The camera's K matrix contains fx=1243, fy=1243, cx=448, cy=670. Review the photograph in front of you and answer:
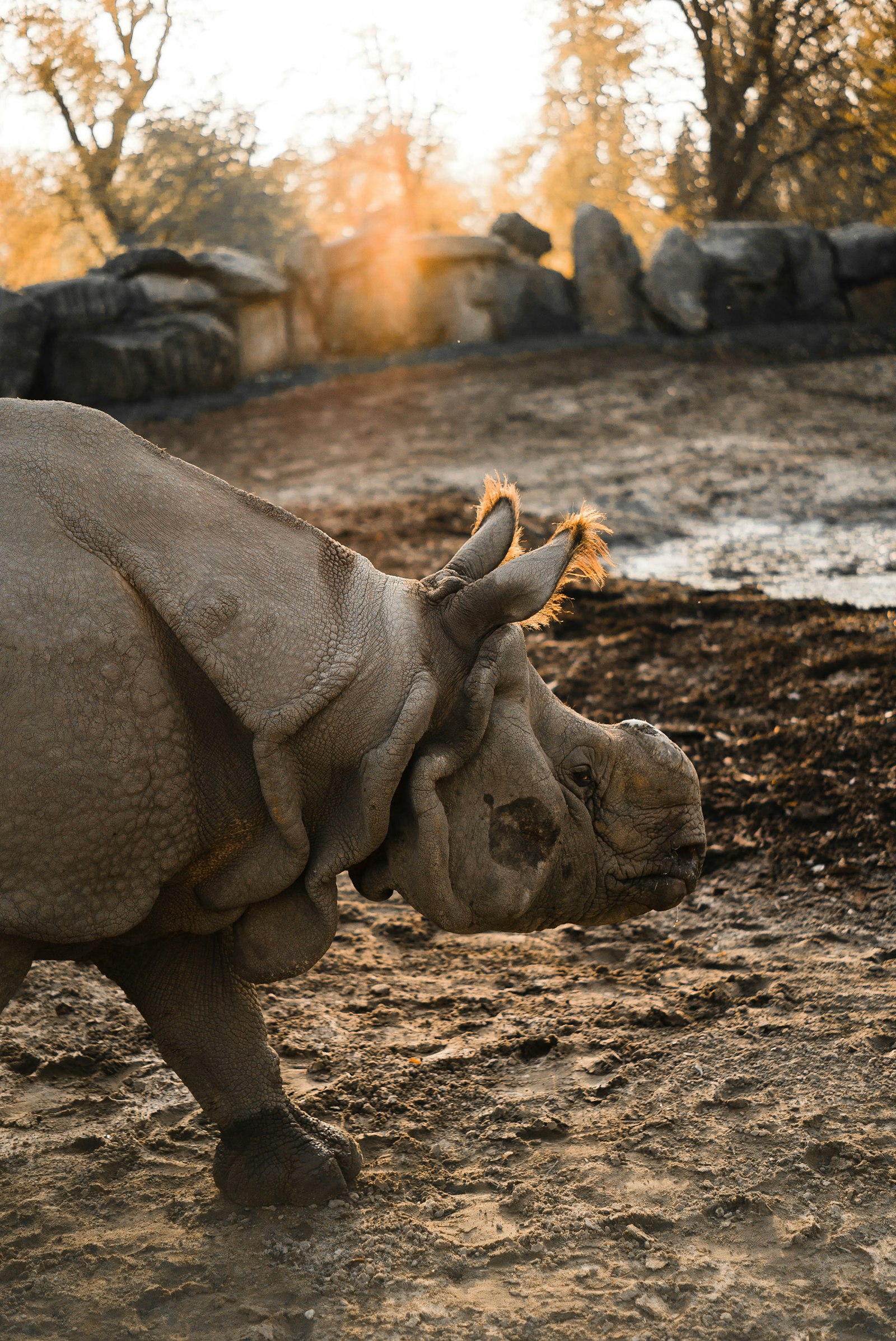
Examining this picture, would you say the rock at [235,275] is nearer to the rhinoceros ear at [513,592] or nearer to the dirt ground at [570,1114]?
the dirt ground at [570,1114]

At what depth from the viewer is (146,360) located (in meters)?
13.6

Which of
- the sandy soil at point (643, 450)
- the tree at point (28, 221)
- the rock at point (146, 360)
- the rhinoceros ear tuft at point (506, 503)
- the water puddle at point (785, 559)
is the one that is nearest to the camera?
the rhinoceros ear tuft at point (506, 503)

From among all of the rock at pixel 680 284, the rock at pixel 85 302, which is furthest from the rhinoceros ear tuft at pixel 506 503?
the rock at pixel 680 284

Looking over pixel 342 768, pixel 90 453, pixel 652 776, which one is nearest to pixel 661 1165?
pixel 652 776

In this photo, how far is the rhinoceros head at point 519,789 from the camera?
9.55 feet

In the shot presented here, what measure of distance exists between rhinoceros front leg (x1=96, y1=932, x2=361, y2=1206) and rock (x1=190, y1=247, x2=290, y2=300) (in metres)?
12.8

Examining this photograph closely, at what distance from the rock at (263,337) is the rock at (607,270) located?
391cm

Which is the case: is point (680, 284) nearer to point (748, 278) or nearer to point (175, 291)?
point (748, 278)

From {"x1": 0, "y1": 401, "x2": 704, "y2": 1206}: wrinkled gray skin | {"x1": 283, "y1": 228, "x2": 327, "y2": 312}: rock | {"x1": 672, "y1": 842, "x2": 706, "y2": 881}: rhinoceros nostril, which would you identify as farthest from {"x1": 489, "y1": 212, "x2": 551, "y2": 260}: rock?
{"x1": 672, "y1": 842, "x2": 706, "y2": 881}: rhinoceros nostril

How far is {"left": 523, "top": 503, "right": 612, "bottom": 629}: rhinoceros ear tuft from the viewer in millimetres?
3119

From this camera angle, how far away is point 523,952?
4.62 meters

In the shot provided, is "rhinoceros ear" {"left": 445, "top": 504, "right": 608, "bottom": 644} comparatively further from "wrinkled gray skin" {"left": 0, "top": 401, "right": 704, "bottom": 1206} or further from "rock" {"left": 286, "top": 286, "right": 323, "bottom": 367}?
"rock" {"left": 286, "top": 286, "right": 323, "bottom": 367}

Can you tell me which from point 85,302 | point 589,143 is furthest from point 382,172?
point 85,302

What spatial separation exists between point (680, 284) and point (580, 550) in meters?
13.4
